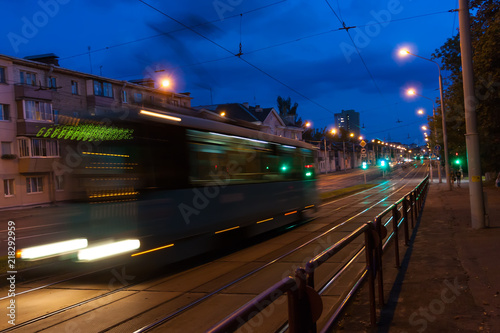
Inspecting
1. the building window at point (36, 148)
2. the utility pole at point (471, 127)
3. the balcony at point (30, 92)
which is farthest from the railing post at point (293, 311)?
the balcony at point (30, 92)

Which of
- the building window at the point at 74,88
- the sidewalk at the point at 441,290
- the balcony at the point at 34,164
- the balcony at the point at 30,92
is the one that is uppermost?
the building window at the point at 74,88

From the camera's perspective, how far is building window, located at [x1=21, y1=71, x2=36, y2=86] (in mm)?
36506

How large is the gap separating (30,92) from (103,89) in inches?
307

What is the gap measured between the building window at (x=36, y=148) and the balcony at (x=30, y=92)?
Result: 3669 mm

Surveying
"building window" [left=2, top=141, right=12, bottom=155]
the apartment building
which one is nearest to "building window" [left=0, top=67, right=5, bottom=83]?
the apartment building

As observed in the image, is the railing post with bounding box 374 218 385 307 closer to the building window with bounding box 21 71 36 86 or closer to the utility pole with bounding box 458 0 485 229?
the utility pole with bounding box 458 0 485 229

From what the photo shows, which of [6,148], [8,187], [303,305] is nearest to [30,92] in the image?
[6,148]

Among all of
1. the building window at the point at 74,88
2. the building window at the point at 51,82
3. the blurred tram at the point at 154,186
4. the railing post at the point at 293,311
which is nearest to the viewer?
the railing post at the point at 293,311

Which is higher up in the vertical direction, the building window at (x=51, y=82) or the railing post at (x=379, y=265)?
the building window at (x=51, y=82)

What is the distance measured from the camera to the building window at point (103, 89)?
42.1 meters

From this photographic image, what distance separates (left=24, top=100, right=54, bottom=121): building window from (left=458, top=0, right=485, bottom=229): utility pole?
34.9 meters

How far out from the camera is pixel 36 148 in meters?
37.2

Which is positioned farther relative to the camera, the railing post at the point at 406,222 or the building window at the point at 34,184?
the building window at the point at 34,184

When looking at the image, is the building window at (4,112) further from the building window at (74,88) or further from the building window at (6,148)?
the building window at (74,88)
